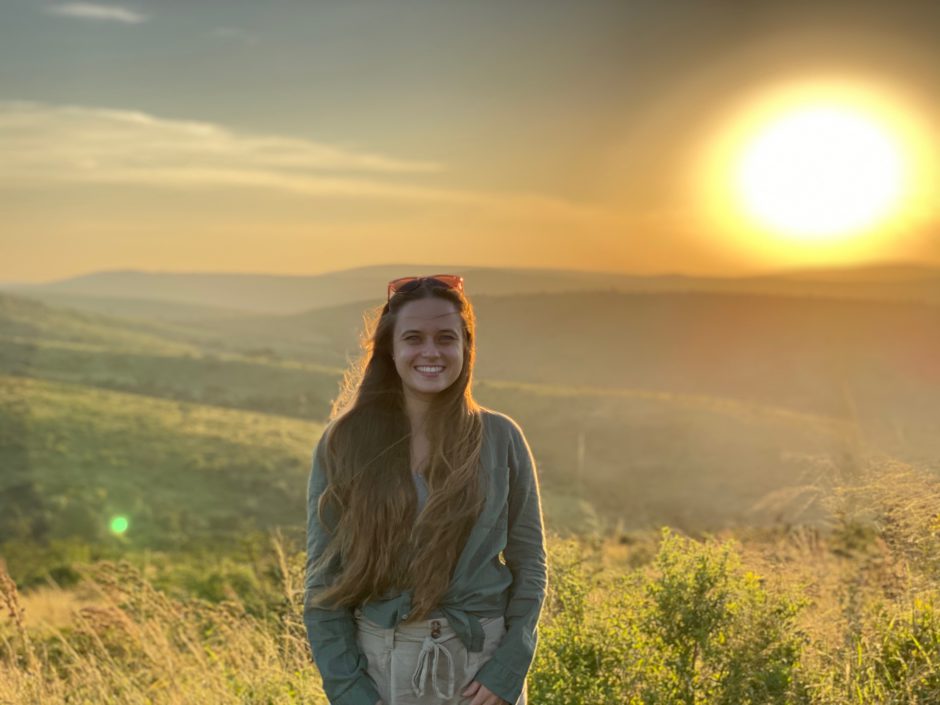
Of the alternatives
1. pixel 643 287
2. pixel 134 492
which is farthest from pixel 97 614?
pixel 643 287

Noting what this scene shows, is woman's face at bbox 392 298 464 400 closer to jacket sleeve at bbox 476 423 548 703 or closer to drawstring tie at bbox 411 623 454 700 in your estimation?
jacket sleeve at bbox 476 423 548 703

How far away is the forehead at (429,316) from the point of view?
2.54 metres

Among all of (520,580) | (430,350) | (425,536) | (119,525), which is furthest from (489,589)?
(119,525)

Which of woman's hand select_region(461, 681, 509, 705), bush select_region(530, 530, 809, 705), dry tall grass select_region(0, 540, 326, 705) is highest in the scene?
woman's hand select_region(461, 681, 509, 705)

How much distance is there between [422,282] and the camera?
8.56 ft

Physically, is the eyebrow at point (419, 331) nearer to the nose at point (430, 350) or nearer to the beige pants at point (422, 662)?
the nose at point (430, 350)

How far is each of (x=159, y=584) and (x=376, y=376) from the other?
30.6ft

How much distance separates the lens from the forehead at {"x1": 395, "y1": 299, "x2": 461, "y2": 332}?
100.0 inches

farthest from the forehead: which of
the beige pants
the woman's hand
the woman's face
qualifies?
the woman's hand

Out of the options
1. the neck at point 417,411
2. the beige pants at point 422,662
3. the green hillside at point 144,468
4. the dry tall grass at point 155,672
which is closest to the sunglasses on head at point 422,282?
the neck at point 417,411

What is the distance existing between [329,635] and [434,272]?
3.79 ft

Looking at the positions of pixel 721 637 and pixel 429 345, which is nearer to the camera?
pixel 429 345

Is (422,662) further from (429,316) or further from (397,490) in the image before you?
(429,316)

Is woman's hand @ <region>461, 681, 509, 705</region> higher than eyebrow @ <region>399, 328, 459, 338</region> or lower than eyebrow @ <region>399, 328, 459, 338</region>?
lower
